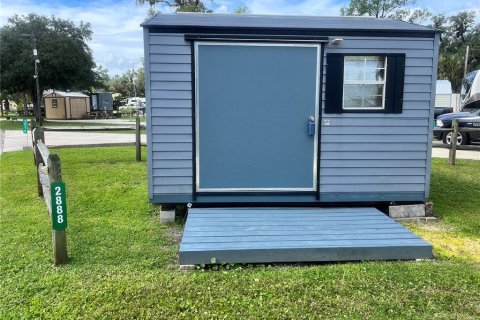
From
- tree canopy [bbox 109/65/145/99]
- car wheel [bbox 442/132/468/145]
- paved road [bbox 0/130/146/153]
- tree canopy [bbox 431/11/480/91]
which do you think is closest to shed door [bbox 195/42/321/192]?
paved road [bbox 0/130/146/153]

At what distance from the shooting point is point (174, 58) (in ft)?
15.7

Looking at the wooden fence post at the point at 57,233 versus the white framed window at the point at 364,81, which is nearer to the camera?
the wooden fence post at the point at 57,233

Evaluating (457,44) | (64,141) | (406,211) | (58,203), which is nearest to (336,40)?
(406,211)

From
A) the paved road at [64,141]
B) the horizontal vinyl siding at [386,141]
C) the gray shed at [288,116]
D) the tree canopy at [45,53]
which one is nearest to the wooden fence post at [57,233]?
the gray shed at [288,116]

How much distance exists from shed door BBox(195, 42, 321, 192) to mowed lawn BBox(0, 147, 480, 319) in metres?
1.02

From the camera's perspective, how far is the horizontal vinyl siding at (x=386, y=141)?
504 cm

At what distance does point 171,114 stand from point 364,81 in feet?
7.89

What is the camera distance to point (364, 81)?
5.05 meters

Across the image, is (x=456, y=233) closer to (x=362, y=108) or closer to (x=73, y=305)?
(x=362, y=108)

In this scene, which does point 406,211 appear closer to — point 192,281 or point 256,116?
point 256,116

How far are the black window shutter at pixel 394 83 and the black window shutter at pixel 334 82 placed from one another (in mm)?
601

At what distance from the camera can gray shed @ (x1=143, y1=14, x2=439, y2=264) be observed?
4.82 meters

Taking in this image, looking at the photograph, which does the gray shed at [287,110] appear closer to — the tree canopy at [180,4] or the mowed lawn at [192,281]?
the mowed lawn at [192,281]

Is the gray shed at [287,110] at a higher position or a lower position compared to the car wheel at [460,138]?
higher
